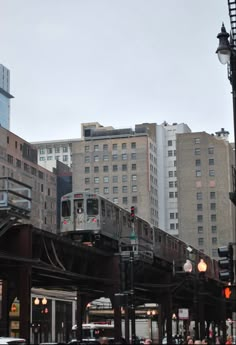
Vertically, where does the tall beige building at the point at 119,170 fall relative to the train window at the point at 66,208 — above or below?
above

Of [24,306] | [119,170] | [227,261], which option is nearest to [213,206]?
[119,170]

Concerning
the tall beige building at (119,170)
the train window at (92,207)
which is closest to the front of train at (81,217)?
the train window at (92,207)

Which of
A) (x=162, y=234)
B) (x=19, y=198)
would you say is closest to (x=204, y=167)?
(x=162, y=234)

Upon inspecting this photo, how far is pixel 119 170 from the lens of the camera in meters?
176

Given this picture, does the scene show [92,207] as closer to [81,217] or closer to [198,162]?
[81,217]

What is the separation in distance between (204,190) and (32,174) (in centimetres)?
4839

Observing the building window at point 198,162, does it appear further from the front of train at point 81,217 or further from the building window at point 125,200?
the front of train at point 81,217

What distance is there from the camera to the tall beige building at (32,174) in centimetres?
13788

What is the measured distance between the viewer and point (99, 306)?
91.6m

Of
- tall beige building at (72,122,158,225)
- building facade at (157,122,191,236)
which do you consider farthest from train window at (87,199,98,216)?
building facade at (157,122,191,236)

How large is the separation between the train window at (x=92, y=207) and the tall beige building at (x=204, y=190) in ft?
402

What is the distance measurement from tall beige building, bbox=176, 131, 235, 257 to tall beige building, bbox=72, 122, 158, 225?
891cm

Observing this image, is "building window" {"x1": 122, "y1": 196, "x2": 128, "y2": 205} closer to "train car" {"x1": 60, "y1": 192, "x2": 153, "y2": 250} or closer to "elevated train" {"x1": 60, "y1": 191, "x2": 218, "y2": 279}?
"elevated train" {"x1": 60, "y1": 191, "x2": 218, "y2": 279}

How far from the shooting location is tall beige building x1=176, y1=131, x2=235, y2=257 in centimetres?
17000
